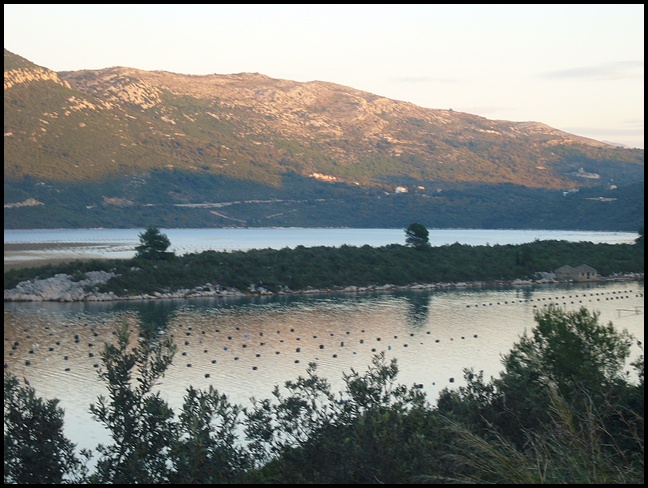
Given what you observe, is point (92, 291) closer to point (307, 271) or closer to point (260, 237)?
point (307, 271)

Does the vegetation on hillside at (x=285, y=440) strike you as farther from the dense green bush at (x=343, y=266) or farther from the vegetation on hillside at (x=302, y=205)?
the vegetation on hillside at (x=302, y=205)

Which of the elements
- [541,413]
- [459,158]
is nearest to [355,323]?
[541,413]

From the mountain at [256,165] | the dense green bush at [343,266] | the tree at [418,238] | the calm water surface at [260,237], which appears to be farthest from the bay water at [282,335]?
the mountain at [256,165]

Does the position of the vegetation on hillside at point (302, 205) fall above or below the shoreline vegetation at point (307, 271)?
above

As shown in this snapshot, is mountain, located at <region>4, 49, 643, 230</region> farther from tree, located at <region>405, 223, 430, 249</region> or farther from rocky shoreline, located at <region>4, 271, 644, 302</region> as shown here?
rocky shoreline, located at <region>4, 271, 644, 302</region>

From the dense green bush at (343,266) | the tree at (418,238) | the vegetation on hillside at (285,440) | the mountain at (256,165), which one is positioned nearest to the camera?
the vegetation on hillside at (285,440)

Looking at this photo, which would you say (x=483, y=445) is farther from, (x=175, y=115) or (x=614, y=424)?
(x=175, y=115)

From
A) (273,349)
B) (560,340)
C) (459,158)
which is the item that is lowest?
(273,349)
